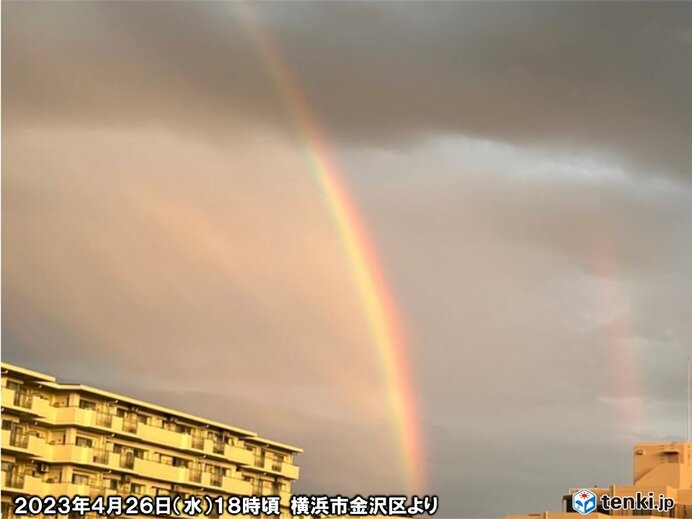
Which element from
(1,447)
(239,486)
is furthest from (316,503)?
(239,486)

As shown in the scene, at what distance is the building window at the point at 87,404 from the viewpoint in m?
124

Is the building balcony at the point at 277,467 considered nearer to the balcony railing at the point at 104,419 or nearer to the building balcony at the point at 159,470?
the building balcony at the point at 159,470

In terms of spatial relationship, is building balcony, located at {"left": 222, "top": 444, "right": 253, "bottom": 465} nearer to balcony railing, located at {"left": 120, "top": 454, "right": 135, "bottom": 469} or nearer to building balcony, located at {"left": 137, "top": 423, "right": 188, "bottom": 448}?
building balcony, located at {"left": 137, "top": 423, "right": 188, "bottom": 448}

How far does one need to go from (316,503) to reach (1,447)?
195 ft

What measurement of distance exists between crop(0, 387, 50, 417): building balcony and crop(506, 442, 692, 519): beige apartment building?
48997mm

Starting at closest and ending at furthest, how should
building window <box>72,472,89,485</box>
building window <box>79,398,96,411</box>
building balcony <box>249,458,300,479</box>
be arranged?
building window <box>72,472,89,485</box>
building window <box>79,398,96,411</box>
building balcony <box>249,458,300,479</box>

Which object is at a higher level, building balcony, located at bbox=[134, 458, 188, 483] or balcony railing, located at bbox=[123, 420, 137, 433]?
balcony railing, located at bbox=[123, 420, 137, 433]

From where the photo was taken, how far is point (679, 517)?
422 ft

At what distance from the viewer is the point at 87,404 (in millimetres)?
124688

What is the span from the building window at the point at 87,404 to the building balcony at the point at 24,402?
335 centimetres

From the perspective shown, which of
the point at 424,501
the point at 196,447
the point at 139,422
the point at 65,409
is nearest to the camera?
the point at 424,501

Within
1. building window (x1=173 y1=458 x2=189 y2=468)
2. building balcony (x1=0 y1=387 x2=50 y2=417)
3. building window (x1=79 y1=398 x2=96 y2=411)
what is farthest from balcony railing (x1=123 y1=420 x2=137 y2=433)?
building balcony (x1=0 y1=387 x2=50 y2=417)

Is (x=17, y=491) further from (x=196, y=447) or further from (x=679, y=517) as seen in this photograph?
(x=679, y=517)

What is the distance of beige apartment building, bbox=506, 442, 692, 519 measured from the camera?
128 meters
